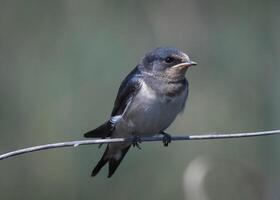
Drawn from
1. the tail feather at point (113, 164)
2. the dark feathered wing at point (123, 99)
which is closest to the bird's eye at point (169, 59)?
the dark feathered wing at point (123, 99)

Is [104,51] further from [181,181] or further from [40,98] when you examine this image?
[181,181]

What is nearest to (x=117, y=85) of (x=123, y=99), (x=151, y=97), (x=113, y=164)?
(x=113, y=164)

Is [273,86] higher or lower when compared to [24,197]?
higher

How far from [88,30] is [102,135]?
149 centimetres

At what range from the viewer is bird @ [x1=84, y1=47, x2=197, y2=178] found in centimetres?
370

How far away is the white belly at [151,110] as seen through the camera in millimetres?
3684

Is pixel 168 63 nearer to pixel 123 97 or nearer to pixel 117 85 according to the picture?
pixel 123 97

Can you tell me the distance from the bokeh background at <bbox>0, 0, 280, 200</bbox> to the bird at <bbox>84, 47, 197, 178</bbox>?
587 millimetres

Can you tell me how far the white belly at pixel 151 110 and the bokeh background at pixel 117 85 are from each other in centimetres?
57

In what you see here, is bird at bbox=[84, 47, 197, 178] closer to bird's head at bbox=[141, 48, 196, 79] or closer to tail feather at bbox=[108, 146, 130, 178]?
bird's head at bbox=[141, 48, 196, 79]

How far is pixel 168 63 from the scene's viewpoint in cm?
378

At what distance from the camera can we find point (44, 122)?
15.8ft

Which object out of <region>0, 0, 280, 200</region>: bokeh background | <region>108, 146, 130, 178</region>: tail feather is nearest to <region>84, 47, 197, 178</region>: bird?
<region>108, 146, 130, 178</region>: tail feather

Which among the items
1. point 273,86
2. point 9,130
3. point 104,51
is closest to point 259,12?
point 273,86
